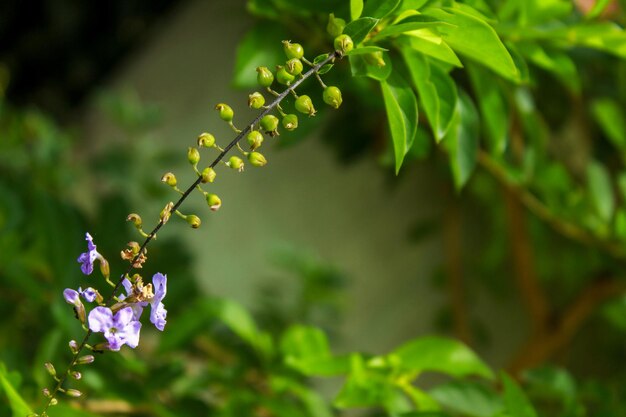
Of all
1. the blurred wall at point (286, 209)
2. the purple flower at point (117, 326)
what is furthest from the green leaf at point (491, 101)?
the blurred wall at point (286, 209)

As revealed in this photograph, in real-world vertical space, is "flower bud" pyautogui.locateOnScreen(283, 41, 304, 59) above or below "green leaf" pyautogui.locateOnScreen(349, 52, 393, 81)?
above

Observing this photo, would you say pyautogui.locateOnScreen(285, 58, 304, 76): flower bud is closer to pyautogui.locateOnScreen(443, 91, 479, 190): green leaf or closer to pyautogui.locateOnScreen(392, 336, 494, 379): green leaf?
pyautogui.locateOnScreen(443, 91, 479, 190): green leaf

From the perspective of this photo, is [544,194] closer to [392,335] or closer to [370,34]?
[370,34]

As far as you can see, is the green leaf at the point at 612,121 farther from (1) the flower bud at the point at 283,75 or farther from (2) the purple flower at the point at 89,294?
(2) the purple flower at the point at 89,294

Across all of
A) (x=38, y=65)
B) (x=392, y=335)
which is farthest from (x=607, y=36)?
(x=38, y=65)

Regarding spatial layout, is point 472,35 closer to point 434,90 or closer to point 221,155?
point 434,90

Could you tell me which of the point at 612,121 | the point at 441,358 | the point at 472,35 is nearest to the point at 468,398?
the point at 441,358

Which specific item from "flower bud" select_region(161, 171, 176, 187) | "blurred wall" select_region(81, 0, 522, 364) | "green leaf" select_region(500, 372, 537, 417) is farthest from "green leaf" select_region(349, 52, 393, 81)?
"blurred wall" select_region(81, 0, 522, 364)
